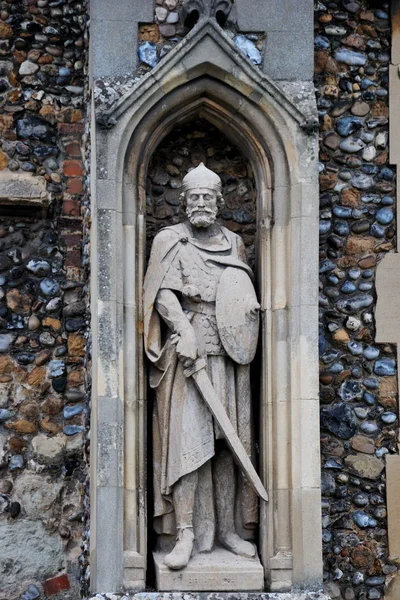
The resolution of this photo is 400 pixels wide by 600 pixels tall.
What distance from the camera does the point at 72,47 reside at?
33.9 feet

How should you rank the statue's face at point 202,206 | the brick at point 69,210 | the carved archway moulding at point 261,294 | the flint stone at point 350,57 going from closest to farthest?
the carved archway moulding at point 261,294 → the statue's face at point 202,206 → the brick at point 69,210 → the flint stone at point 350,57

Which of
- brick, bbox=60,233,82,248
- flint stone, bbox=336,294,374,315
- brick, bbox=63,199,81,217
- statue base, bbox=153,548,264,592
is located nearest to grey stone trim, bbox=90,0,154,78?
brick, bbox=63,199,81,217

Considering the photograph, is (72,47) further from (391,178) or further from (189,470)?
(189,470)

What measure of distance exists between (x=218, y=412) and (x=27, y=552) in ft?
4.55

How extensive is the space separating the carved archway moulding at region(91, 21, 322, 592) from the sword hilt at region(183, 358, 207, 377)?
0.29 meters

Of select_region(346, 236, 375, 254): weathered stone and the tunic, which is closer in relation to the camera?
the tunic

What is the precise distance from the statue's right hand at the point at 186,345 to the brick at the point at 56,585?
4.74 ft

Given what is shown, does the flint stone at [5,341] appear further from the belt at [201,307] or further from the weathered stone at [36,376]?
the belt at [201,307]

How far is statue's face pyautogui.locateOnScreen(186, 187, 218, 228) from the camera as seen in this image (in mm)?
9594

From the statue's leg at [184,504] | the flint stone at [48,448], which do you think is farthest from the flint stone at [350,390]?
the flint stone at [48,448]

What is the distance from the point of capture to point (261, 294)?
31.8 ft

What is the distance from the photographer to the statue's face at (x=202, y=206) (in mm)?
9594

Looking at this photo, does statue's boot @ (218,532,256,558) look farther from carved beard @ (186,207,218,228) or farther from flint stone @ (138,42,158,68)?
flint stone @ (138,42,158,68)

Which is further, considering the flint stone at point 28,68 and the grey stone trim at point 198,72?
the flint stone at point 28,68
